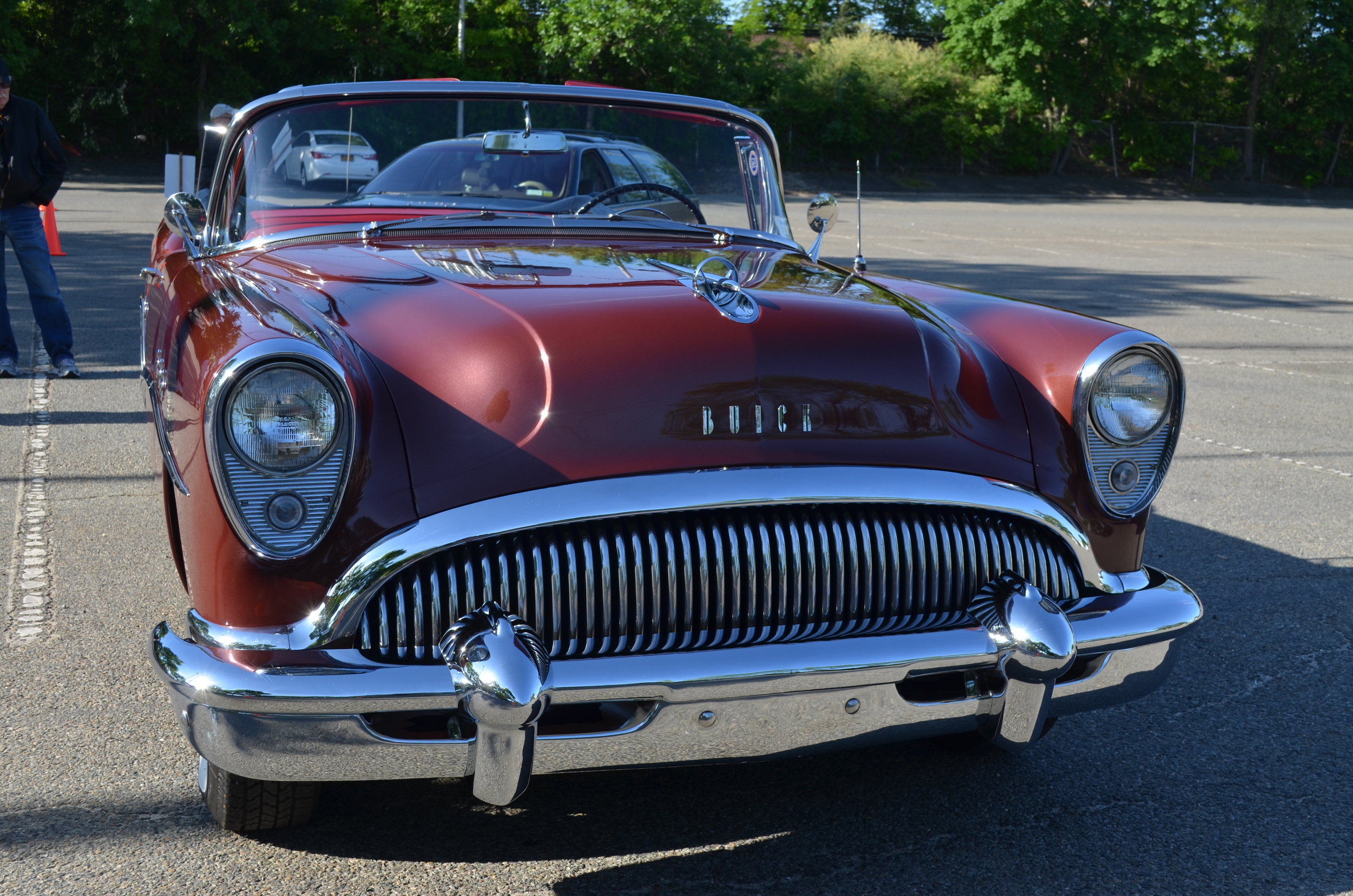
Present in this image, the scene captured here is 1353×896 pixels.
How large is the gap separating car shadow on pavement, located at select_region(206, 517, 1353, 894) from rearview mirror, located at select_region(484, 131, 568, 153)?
1.74 meters

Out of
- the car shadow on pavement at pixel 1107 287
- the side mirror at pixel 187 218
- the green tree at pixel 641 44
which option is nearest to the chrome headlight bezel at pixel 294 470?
the side mirror at pixel 187 218

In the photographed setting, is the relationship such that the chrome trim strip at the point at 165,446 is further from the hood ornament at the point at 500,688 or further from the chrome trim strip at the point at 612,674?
the hood ornament at the point at 500,688

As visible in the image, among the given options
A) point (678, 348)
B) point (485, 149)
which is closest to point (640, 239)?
point (485, 149)

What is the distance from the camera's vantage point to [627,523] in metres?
2.01

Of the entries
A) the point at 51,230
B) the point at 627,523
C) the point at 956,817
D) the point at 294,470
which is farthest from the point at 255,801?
the point at 51,230

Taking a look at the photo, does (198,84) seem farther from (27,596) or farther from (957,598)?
(957,598)

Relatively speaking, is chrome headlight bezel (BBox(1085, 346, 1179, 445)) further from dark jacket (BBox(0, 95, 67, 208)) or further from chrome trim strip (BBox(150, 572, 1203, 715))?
dark jacket (BBox(0, 95, 67, 208))

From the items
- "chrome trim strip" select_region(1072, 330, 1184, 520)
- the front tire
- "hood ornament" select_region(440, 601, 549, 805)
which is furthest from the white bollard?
"chrome trim strip" select_region(1072, 330, 1184, 520)

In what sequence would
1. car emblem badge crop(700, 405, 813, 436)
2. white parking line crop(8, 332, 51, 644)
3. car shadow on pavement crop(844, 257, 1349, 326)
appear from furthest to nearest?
car shadow on pavement crop(844, 257, 1349, 326) < white parking line crop(8, 332, 51, 644) < car emblem badge crop(700, 405, 813, 436)

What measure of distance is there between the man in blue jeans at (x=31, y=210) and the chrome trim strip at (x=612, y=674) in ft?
16.7

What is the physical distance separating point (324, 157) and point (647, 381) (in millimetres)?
1621

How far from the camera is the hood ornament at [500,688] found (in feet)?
5.99

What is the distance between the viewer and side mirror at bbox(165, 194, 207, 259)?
315 centimetres

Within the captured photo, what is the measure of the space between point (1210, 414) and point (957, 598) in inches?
202
